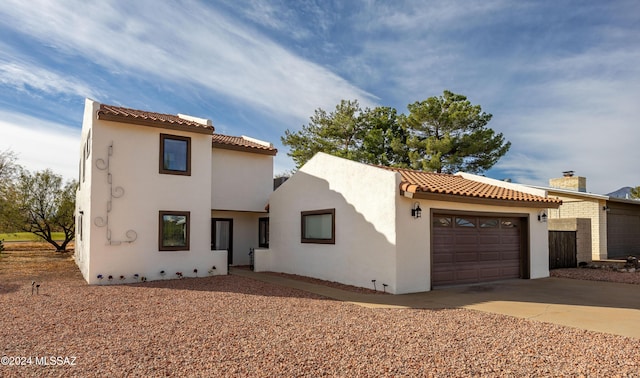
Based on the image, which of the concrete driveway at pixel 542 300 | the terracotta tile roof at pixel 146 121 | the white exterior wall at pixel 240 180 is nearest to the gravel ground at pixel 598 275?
the concrete driveway at pixel 542 300

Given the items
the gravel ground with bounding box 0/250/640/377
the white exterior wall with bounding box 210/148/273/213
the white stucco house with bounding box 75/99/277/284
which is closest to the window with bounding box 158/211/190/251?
the white stucco house with bounding box 75/99/277/284

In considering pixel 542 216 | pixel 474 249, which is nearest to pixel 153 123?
pixel 474 249

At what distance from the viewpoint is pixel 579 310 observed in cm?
828

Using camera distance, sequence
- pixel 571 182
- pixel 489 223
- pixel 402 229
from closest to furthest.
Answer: pixel 402 229 < pixel 489 223 < pixel 571 182

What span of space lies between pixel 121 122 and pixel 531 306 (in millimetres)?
11833

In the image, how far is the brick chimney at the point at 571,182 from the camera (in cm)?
2403

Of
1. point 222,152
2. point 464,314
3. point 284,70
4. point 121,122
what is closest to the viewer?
point 464,314

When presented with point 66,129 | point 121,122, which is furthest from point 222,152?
point 66,129

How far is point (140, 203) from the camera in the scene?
12.4 meters

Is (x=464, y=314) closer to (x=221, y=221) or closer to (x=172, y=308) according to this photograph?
(x=172, y=308)

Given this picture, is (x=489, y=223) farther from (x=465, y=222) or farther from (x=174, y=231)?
(x=174, y=231)

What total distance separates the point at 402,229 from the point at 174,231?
722cm

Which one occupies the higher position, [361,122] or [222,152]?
[361,122]

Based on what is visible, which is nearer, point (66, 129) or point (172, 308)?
point (172, 308)
